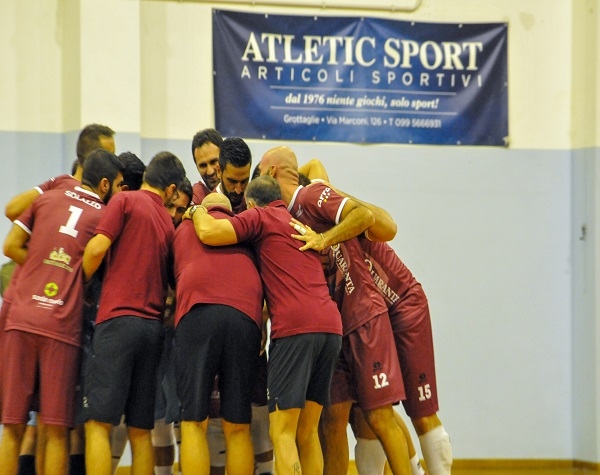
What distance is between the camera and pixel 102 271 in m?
5.26

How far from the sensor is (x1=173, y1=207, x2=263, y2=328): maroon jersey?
16.2 ft

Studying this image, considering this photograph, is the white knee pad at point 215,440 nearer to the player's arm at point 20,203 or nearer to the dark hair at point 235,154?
the dark hair at point 235,154

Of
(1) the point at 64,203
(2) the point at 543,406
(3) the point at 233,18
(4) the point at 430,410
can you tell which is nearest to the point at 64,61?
(3) the point at 233,18

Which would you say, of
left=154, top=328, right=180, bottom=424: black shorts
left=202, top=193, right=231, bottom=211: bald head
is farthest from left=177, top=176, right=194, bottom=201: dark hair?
left=154, top=328, right=180, bottom=424: black shorts

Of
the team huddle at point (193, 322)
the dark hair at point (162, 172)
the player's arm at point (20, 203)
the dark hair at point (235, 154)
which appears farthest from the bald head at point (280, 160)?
the player's arm at point (20, 203)

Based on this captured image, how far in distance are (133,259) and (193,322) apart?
0.51 meters

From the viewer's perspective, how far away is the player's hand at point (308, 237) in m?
5.11

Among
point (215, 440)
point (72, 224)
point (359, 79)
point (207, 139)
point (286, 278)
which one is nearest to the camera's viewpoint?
point (286, 278)

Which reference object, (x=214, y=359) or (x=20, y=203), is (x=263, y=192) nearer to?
(x=214, y=359)

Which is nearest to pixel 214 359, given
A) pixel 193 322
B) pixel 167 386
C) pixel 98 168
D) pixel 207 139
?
pixel 193 322

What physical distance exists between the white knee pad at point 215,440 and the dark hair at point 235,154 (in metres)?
1.54

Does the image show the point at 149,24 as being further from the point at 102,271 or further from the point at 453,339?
the point at 453,339

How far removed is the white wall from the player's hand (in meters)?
2.89

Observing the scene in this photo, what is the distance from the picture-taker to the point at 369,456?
18.9 ft
